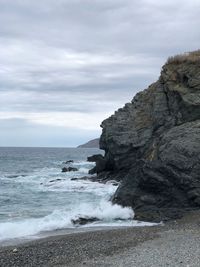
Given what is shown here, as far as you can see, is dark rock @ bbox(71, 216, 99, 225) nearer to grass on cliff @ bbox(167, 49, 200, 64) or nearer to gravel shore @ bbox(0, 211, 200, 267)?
gravel shore @ bbox(0, 211, 200, 267)

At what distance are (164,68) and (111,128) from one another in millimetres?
13704

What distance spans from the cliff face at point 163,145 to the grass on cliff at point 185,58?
0.24 ft

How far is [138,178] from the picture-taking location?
27.8 metres

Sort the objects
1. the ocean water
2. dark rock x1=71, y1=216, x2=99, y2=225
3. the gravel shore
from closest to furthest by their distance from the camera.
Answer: the gravel shore
the ocean water
dark rock x1=71, y1=216, x2=99, y2=225

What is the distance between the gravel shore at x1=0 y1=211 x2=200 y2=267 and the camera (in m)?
15.4

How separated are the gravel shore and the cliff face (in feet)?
12.5

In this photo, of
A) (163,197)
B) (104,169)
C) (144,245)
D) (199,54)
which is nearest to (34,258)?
(144,245)

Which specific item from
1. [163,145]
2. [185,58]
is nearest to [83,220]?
[163,145]

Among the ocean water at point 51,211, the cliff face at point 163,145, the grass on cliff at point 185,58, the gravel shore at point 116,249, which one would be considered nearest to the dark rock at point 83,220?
the ocean water at point 51,211

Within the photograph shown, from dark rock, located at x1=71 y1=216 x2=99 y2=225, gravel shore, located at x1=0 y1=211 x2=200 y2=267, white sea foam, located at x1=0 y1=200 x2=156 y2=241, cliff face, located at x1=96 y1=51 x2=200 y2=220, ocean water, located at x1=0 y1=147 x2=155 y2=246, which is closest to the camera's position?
gravel shore, located at x1=0 y1=211 x2=200 y2=267

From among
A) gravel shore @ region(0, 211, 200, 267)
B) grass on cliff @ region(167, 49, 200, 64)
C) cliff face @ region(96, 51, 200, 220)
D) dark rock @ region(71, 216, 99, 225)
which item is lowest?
dark rock @ region(71, 216, 99, 225)

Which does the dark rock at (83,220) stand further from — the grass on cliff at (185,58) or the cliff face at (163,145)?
the grass on cliff at (185,58)

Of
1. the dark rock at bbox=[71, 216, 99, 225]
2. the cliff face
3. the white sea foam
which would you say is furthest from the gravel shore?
the cliff face

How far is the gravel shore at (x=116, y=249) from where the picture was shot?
15.4m
